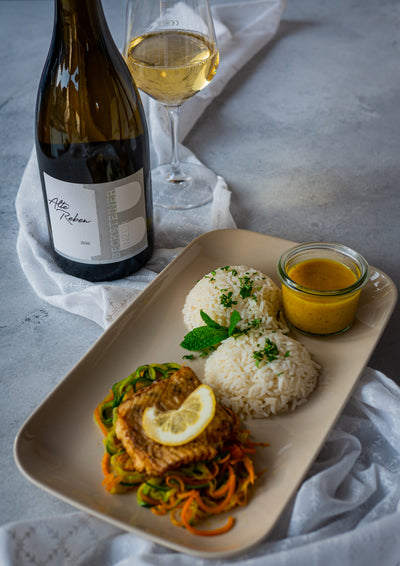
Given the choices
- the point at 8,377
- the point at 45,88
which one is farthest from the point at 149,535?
the point at 45,88

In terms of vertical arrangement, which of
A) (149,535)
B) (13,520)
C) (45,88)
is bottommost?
(13,520)

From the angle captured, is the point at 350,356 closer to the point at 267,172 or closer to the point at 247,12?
the point at 267,172

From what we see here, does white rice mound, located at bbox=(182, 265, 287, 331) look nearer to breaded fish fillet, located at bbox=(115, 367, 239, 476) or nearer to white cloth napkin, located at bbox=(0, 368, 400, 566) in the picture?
breaded fish fillet, located at bbox=(115, 367, 239, 476)

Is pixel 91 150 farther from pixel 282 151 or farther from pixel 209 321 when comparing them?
pixel 282 151

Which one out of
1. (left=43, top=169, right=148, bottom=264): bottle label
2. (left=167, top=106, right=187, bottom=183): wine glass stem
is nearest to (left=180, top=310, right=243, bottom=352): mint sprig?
(left=43, top=169, right=148, bottom=264): bottle label

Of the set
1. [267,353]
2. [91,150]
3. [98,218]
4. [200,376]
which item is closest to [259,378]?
[267,353]

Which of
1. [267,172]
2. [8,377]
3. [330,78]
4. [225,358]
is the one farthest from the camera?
[330,78]

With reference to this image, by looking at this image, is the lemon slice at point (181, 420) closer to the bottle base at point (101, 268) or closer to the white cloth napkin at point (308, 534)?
the white cloth napkin at point (308, 534)
